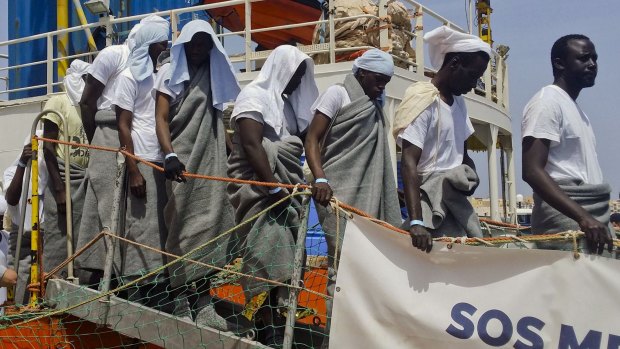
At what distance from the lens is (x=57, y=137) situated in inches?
193

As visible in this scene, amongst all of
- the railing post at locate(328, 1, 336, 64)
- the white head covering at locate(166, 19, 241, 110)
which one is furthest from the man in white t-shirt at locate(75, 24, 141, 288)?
the railing post at locate(328, 1, 336, 64)

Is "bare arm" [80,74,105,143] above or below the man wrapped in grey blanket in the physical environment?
above

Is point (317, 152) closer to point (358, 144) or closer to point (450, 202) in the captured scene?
point (358, 144)

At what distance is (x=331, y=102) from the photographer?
4027mm

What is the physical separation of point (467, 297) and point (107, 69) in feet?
8.69

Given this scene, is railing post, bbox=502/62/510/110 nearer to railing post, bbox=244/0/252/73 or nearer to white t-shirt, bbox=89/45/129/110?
railing post, bbox=244/0/252/73

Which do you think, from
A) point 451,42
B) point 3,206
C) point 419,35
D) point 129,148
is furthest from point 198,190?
point 419,35

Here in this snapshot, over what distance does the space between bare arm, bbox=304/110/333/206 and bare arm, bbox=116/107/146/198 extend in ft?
3.13

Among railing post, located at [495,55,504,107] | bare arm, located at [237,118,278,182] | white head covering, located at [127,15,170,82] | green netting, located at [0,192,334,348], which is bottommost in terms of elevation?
green netting, located at [0,192,334,348]

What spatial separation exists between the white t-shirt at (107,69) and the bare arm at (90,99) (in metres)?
0.03

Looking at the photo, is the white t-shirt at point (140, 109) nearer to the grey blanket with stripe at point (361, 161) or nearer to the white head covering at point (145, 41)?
the white head covering at point (145, 41)

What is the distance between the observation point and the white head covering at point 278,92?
3934 mm

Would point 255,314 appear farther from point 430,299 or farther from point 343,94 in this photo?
point 343,94

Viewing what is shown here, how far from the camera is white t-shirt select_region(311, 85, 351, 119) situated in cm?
402
